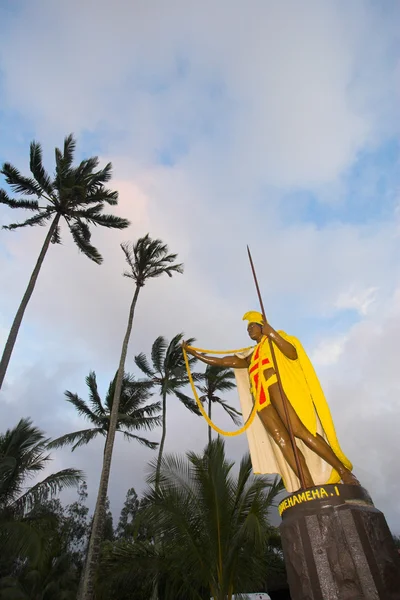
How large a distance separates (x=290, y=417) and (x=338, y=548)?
111 centimetres

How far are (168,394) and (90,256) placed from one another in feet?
25.3

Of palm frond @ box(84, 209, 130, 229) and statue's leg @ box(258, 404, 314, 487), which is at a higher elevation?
palm frond @ box(84, 209, 130, 229)

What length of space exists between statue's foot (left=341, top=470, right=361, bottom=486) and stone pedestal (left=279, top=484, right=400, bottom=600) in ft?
0.55

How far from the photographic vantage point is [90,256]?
1524 centimetres

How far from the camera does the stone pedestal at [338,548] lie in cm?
237

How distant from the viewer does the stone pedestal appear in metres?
2.37

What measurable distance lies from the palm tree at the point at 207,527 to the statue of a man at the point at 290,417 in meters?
3.50

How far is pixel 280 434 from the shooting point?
3.53 m

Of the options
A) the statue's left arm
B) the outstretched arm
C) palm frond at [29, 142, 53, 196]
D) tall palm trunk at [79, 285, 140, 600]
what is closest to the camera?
the statue's left arm

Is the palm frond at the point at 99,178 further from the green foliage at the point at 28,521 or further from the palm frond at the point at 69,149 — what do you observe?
the green foliage at the point at 28,521

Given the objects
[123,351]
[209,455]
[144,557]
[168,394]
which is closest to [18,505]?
[144,557]

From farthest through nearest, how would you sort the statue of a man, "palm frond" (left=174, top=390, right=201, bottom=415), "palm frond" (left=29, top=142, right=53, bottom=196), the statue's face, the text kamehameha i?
1. "palm frond" (left=174, top=390, right=201, bottom=415)
2. "palm frond" (left=29, top=142, right=53, bottom=196)
3. the statue's face
4. the statue of a man
5. the text kamehameha i

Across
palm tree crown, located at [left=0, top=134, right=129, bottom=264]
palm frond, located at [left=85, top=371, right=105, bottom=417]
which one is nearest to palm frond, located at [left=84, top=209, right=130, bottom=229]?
palm tree crown, located at [left=0, top=134, right=129, bottom=264]

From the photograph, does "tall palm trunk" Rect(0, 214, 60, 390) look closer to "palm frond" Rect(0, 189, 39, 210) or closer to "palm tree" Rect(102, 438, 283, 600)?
"palm frond" Rect(0, 189, 39, 210)
